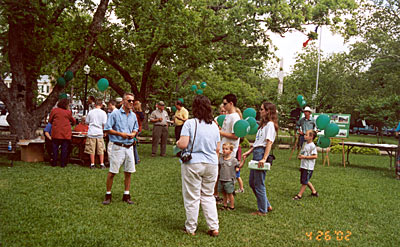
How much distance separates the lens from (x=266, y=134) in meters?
5.78

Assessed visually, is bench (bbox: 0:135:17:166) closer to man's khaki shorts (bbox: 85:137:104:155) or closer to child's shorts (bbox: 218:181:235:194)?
man's khaki shorts (bbox: 85:137:104:155)

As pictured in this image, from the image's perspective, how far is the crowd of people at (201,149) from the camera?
4723 mm

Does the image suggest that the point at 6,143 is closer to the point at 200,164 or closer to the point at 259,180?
the point at 200,164

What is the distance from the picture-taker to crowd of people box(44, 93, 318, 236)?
186 inches

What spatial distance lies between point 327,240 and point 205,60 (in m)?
13.8

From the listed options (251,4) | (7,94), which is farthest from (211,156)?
(251,4)

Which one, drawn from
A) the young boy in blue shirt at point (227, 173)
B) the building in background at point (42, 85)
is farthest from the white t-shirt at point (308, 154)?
the building in background at point (42, 85)

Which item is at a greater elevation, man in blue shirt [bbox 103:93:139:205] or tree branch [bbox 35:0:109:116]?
tree branch [bbox 35:0:109:116]

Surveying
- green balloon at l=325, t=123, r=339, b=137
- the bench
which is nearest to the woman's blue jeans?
green balloon at l=325, t=123, r=339, b=137

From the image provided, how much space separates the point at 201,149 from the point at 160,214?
1.66 metres

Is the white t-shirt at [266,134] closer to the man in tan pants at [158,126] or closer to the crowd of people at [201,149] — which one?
the crowd of people at [201,149]

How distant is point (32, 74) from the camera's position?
12.1 m

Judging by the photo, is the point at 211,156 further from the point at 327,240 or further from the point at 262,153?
the point at 327,240
